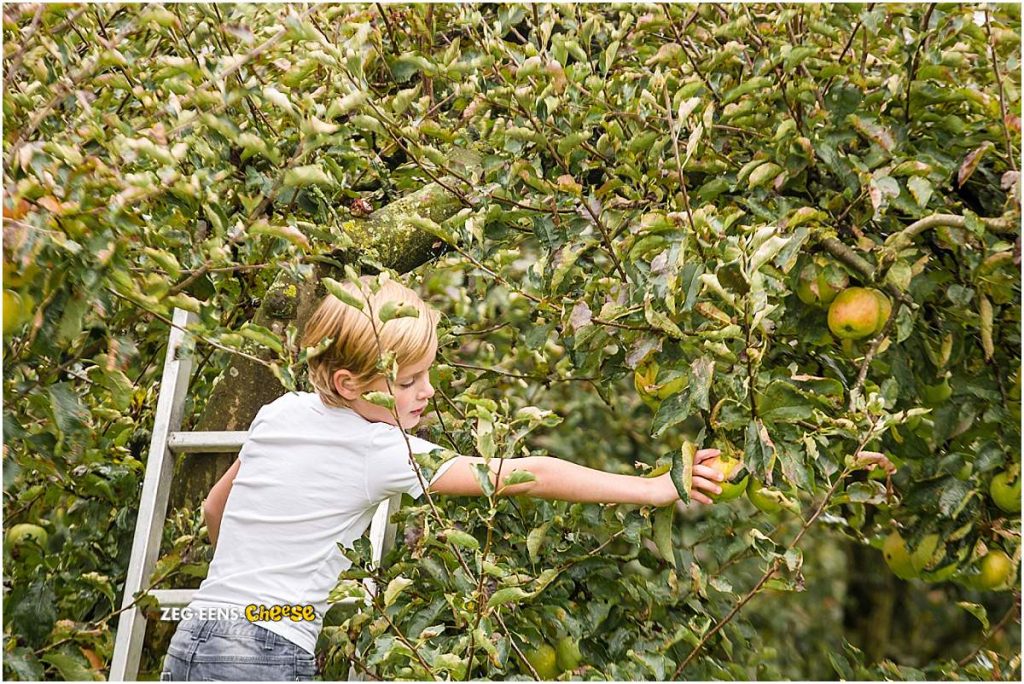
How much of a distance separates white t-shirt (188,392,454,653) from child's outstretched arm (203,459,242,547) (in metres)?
0.14

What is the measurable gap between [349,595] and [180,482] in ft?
3.03

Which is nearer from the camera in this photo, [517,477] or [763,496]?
[517,477]

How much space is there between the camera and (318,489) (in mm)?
2002

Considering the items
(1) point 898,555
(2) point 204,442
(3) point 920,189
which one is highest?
(3) point 920,189

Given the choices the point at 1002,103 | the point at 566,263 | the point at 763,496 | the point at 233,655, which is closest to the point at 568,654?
the point at 763,496

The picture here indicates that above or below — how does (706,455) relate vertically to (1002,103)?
below

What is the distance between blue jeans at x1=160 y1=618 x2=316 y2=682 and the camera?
1910 mm

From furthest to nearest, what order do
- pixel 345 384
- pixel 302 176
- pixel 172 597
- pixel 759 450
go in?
pixel 172 597, pixel 345 384, pixel 759 450, pixel 302 176

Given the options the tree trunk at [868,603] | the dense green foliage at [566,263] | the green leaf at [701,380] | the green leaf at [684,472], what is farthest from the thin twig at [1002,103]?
the tree trunk at [868,603]

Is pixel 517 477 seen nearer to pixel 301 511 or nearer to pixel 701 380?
pixel 701 380

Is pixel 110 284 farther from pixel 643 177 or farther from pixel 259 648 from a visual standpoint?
pixel 643 177

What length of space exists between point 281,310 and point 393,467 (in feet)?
1.85

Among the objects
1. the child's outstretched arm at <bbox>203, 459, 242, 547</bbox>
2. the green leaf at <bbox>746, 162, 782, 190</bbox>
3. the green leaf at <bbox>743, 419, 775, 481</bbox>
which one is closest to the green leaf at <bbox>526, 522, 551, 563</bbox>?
the green leaf at <bbox>743, 419, 775, 481</bbox>

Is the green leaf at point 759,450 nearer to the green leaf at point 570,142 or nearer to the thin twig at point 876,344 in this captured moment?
the thin twig at point 876,344
